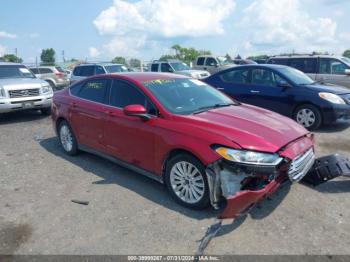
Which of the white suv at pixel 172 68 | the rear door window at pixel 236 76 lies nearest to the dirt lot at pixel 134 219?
the rear door window at pixel 236 76

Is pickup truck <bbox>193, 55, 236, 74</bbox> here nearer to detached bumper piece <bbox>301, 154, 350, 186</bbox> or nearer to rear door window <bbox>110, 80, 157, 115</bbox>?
rear door window <bbox>110, 80, 157, 115</bbox>

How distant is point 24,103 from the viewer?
9195mm

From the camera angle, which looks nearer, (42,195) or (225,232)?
(225,232)

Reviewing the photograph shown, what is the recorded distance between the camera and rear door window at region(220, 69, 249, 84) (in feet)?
28.1

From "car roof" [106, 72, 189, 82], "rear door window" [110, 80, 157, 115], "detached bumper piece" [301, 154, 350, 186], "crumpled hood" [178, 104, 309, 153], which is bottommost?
"detached bumper piece" [301, 154, 350, 186]

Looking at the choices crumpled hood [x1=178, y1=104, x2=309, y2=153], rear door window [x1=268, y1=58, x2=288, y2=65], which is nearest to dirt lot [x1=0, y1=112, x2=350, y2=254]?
crumpled hood [x1=178, y1=104, x2=309, y2=153]

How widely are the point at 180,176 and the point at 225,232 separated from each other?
866mm

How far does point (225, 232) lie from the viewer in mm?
Result: 3445

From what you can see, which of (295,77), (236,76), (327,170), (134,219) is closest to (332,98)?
(295,77)

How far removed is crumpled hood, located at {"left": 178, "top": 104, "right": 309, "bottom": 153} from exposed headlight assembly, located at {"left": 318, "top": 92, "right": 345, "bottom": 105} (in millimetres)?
3557

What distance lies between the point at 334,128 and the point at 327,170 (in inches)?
160

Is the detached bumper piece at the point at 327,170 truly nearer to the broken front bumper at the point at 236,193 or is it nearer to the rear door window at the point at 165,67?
the broken front bumper at the point at 236,193

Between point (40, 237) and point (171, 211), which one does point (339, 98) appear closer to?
point (171, 211)

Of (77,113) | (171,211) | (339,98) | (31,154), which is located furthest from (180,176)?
(339,98)
